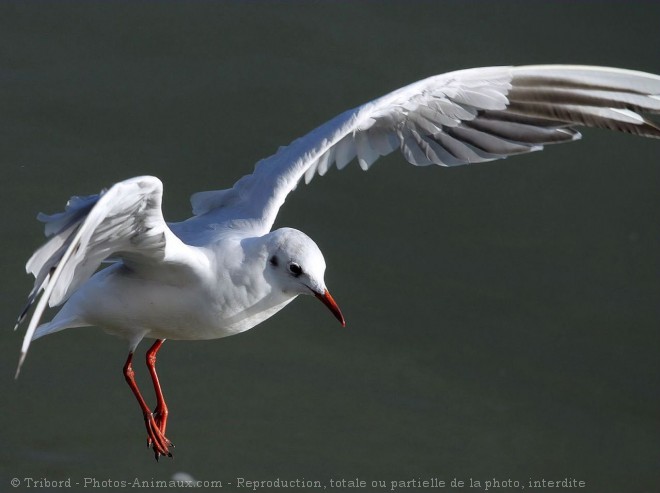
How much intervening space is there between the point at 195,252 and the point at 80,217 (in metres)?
0.84

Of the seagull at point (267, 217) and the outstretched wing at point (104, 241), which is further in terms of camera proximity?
the seagull at point (267, 217)

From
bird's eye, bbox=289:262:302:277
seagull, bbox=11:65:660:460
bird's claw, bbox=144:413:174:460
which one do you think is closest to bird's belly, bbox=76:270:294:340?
seagull, bbox=11:65:660:460

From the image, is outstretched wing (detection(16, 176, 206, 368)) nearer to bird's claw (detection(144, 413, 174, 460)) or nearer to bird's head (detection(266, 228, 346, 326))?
bird's head (detection(266, 228, 346, 326))

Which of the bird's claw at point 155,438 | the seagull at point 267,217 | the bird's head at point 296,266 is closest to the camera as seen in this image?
the seagull at point 267,217

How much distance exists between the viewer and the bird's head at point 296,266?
16.1 feet

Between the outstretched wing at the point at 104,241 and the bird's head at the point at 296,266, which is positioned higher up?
the outstretched wing at the point at 104,241

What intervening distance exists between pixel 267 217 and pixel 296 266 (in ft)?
1.93

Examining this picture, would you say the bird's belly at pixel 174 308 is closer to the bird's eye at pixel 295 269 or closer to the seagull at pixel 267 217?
the seagull at pixel 267 217

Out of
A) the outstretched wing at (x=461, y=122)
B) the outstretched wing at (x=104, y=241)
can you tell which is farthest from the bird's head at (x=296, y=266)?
the outstretched wing at (x=461, y=122)

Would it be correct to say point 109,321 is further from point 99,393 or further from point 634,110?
point 634,110

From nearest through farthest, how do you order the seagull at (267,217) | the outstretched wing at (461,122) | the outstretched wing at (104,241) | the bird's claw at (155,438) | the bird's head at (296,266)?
1. the outstretched wing at (104,241)
2. the seagull at (267,217)
3. the bird's head at (296,266)
4. the bird's claw at (155,438)
5. the outstretched wing at (461,122)

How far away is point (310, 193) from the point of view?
7.79 metres

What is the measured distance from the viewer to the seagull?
15.1ft

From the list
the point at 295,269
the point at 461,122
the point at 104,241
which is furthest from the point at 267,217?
the point at 104,241
